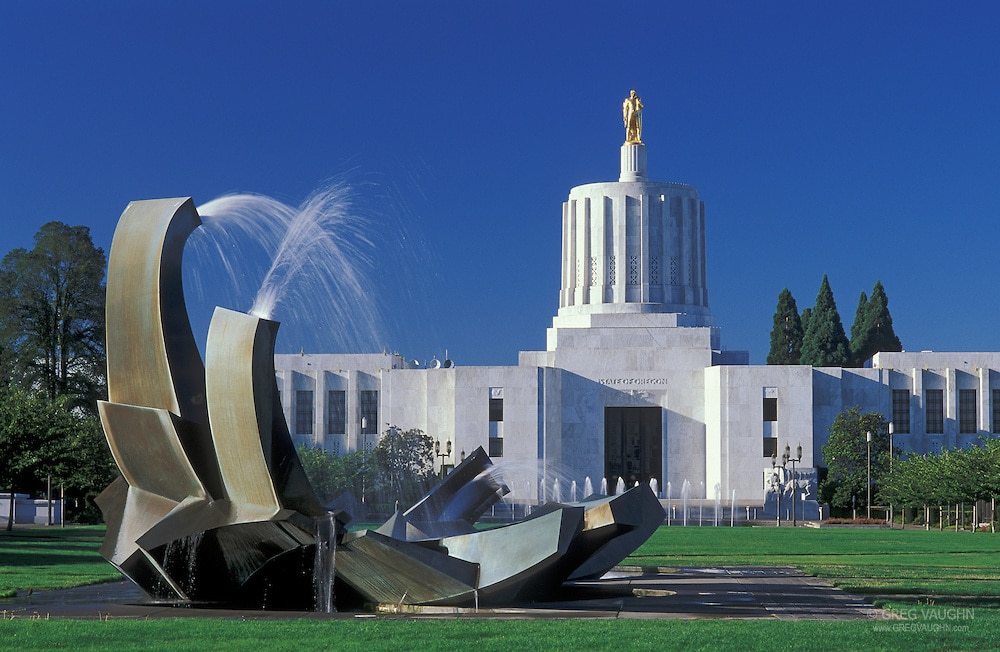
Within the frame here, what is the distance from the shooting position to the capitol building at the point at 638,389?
69.6m

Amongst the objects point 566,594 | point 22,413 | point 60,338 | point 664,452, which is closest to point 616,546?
point 566,594

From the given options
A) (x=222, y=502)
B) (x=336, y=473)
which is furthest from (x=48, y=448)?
(x=222, y=502)

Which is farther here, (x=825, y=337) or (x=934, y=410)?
(x=825, y=337)

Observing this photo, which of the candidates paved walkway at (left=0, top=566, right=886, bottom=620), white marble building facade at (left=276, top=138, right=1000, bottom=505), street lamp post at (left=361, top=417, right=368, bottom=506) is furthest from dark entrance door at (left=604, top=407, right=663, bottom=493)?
paved walkway at (left=0, top=566, right=886, bottom=620)

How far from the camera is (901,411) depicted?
2805 inches

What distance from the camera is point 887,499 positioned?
55500 millimetres

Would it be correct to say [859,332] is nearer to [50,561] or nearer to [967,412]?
[967,412]

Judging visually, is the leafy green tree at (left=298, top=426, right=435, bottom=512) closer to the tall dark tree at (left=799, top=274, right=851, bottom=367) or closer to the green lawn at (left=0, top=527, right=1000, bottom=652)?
the tall dark tree at (left=799, top=274, right=851, bottom=367)

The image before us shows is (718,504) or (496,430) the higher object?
(496,430)

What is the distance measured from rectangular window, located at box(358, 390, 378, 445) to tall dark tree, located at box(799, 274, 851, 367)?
29.6 m

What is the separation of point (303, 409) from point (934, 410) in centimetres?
3320

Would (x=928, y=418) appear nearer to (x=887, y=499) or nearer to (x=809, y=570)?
(x=887, y=499)

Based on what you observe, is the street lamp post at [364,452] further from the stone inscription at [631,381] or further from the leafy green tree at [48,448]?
the stone inscription at [631,381]

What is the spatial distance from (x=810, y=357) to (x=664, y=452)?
20850 millimetres
